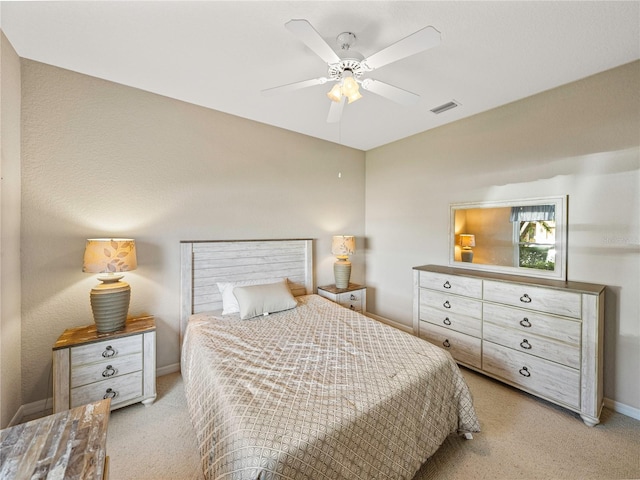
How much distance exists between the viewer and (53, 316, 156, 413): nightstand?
5.90 ft

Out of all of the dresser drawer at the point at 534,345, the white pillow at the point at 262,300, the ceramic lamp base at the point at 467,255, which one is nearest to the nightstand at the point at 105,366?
the white pillow at the point at 262,300

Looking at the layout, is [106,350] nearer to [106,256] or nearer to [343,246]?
[106,256]

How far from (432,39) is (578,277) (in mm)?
2350

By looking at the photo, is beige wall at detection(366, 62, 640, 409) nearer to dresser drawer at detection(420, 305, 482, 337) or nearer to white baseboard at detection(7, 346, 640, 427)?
white baseboard at detection(7, 346, 640, 427)

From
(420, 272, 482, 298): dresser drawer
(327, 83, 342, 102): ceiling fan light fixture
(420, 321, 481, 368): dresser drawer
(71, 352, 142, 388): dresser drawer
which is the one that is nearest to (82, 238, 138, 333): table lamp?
(71, 352, 142, 388): dresser drawer

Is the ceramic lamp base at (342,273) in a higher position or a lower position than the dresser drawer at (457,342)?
higher

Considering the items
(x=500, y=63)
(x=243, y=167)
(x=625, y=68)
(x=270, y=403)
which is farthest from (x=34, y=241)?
(x=625, y=68)

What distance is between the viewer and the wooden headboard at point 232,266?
2578mm

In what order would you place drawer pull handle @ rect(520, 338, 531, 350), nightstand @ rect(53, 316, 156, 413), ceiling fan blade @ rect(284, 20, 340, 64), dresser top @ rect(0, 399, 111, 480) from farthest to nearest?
1. drawer pull handle @ rect(520, 338, 531, 350)
2. nightstand @ rect(53, 316, 156, 413)
3. ceiling fan blade @ rect(284, 20, 340, 64)
4. dresser top @ rect(0, 399, 111, 480)

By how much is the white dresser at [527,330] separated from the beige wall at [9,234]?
11.6ft

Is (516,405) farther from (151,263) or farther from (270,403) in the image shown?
(151,263)

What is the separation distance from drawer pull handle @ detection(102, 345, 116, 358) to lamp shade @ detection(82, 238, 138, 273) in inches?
23.5

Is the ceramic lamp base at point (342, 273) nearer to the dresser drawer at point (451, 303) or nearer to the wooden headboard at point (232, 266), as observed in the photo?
the wooden headboard at point (232, 266)

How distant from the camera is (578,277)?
221cm
